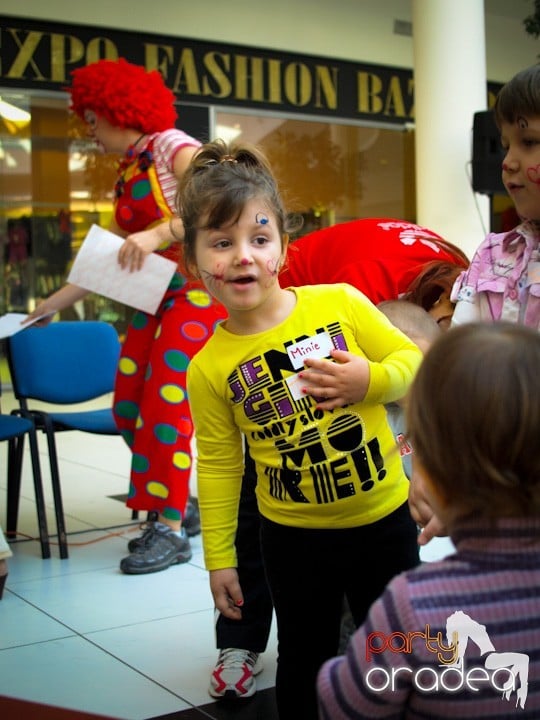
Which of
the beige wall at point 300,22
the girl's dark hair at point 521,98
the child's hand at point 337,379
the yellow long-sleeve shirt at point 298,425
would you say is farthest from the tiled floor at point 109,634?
the beige wall at point 300,22

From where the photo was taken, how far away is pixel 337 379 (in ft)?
4.89

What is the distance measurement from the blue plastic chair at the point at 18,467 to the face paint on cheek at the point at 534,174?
2038mm

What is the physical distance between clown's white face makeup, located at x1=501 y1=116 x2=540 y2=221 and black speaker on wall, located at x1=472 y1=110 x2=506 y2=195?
4974 millimetres

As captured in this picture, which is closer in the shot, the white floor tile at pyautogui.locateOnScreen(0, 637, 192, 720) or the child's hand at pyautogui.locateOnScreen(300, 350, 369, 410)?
the child's hand at pyautogui.locateOnScreen(300, 350, 369, 410)

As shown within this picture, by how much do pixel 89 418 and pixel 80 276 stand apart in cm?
68

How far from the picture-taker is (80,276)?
2.96 metres

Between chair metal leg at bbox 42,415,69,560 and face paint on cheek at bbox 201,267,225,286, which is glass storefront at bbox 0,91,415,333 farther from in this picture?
face paint on cheek at bbox 201,267,225,286

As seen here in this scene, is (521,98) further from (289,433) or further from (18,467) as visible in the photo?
(18,467)

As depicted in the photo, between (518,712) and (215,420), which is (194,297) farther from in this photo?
(518,712)

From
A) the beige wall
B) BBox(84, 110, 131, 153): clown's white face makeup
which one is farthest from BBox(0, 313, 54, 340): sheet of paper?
the beige wall

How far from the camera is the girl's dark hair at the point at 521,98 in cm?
150

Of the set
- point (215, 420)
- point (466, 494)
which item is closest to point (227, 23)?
point (215, 420)

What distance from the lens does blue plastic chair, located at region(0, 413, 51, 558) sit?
310 cm

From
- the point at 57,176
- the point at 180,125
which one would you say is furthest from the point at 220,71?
the point at 57,176
